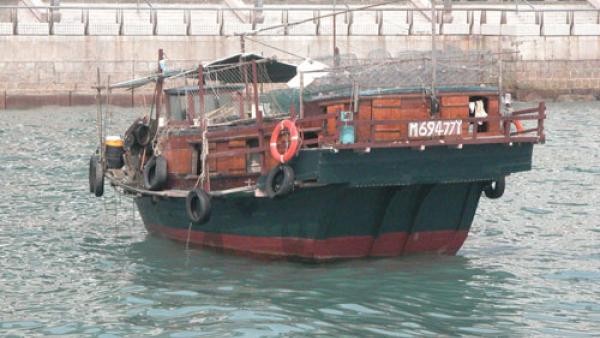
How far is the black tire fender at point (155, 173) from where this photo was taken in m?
20.0

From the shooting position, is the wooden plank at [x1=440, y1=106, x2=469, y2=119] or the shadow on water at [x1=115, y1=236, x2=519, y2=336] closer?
the shadow on water at [x1=115, y1=236, x2=519, y2=336]

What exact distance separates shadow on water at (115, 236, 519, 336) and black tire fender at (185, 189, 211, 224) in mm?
665

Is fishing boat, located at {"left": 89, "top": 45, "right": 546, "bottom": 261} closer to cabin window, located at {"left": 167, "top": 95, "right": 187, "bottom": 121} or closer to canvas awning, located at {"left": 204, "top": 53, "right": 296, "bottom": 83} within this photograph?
canvas awning, located at {"left": 204, "top": 53, "right": 296, "bottom": 83}

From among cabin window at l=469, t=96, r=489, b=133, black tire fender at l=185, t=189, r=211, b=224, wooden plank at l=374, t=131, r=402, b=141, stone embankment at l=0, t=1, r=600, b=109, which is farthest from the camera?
stone embankment at l=0, t=1, r=600, b=109

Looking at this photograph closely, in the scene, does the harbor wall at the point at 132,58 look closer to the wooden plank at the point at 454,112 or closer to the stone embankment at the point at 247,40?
the stone embankment at the point at 247,40

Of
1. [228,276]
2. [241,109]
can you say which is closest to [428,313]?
[228,276]

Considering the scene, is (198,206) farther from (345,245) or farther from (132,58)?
(132,58)

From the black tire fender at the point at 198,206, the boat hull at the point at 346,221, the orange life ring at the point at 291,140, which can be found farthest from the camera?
the black tire fender at the point at 198,206

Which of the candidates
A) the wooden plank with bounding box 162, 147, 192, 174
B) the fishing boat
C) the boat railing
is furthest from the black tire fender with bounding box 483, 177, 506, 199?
the wooden plank with bounding box 162, 147, 192, 174

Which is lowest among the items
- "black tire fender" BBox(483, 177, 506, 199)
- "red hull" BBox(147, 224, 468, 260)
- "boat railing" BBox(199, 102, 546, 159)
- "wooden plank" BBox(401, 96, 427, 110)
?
"red hull" BBox(147, 224, 468, 260)

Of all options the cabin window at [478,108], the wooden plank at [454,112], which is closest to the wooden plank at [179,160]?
the wooden plank at [454,112]

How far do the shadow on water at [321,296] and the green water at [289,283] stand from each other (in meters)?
0.02

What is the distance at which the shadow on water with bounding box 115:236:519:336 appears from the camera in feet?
49.8

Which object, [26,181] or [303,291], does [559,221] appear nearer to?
[303,291]
